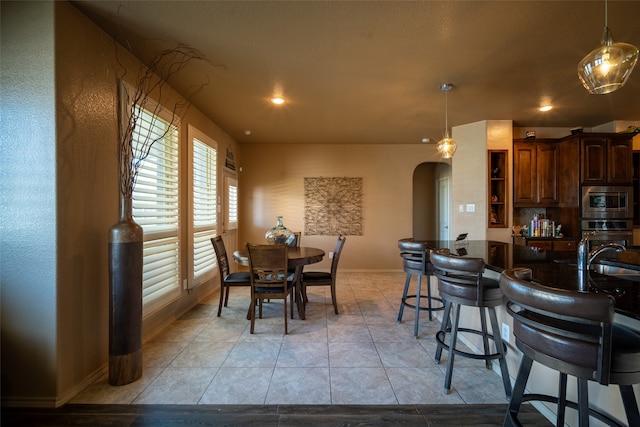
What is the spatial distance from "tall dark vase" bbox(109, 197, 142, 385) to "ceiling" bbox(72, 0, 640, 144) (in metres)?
1.39

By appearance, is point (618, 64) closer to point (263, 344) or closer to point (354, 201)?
point (263, 344)

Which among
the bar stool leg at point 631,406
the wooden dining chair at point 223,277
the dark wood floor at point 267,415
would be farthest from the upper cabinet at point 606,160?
the wooden dining chair at point 223,277

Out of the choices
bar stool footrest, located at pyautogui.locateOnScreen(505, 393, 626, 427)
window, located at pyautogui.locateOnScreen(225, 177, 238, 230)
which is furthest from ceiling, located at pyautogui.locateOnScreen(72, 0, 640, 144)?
bar stool footrest, located at pyautogui.locateOnScreen(505, 393, 626, 427)

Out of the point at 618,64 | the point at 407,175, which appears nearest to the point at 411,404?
the point at 618,64

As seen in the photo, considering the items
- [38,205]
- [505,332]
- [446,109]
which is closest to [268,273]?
[38,205]

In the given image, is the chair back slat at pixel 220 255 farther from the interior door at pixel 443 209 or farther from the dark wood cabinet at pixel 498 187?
the interior door at pixel 443 209

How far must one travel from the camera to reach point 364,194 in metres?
5.78

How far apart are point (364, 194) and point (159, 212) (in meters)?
3.85

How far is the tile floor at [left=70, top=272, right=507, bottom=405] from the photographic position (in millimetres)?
1882

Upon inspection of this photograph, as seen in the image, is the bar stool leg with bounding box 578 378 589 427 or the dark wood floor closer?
the bar stool leg with bounding box 578 378 589 427

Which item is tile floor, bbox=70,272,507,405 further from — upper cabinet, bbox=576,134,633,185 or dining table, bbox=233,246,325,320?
upper cabinet, bbox=576,134,633,185

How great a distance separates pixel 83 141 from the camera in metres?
2.00

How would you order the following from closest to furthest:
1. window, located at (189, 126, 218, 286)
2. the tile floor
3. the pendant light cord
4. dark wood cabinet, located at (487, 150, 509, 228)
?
the tile floor
the pendant light cord
window, located at (189, 126, 218, 286)
dark wood cabinet, located at (487, 150, 509, 228)

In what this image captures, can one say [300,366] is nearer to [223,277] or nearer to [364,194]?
[223,277]
